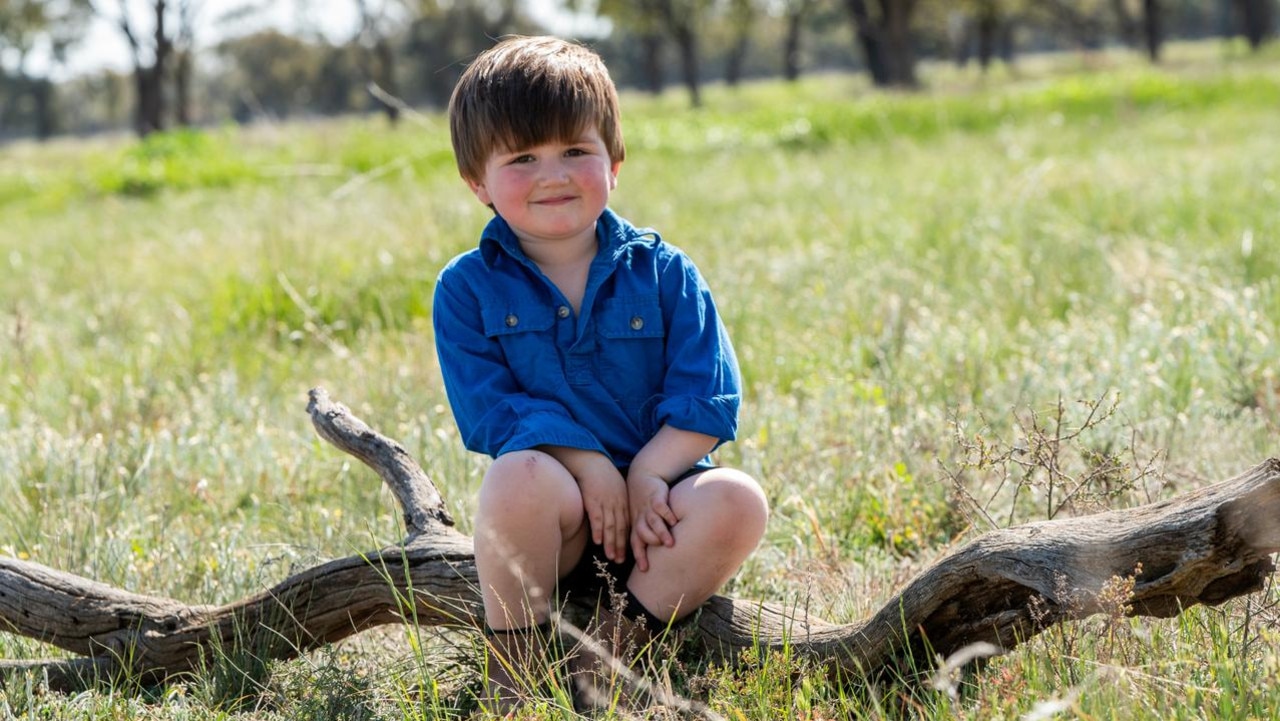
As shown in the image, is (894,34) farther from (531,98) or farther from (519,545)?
(519,545)

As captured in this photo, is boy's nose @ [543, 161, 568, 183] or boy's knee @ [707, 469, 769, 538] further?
boy's nose @ [543, 161, 568, 183]

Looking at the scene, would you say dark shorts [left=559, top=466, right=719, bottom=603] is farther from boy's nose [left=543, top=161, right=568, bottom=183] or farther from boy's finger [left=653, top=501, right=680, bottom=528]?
boy's nose [left=543, top=161, right=568, bottom=183]

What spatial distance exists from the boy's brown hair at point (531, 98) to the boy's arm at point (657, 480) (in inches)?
26.7

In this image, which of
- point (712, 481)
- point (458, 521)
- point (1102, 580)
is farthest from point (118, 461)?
point (1102, 580)

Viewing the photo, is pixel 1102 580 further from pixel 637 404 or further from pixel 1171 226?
pixel 1171 226

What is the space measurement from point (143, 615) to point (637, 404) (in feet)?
3.91

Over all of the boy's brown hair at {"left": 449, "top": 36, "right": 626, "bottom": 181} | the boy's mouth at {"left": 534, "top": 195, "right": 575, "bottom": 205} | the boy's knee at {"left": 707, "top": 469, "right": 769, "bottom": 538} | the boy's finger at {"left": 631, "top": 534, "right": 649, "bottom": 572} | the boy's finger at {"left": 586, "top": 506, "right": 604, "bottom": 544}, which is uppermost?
the boy's brown hair at {"left": 449, "top": 36, "right": 626, "bottom": 181}

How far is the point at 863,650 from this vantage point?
7.45 feet

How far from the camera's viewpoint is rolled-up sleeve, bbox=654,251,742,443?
2541 millimetres

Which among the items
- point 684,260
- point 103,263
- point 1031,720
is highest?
point 684,260

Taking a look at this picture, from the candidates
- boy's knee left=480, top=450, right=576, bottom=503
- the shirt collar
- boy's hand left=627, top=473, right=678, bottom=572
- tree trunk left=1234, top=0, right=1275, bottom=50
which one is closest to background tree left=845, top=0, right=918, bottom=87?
tree trunk left=1234, top=0, right=1275, bottom=50

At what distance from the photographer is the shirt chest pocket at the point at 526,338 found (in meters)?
2.62

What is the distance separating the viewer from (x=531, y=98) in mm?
2527

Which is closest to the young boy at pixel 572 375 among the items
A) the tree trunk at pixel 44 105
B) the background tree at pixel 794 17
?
the background tree at pixel 794 17
